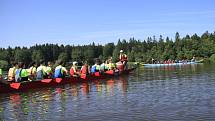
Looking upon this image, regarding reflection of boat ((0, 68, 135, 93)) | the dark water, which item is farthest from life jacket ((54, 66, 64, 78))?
the dark water

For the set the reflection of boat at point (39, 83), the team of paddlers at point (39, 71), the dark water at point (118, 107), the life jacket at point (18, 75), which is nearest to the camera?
the dark water at point (118, 107)

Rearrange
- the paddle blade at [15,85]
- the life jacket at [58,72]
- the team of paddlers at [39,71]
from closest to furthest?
the paddle blade at [15,85]
the team of paddlers at [39,71]
the life jacket at [58,72]

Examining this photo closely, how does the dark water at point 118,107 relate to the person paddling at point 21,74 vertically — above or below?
below

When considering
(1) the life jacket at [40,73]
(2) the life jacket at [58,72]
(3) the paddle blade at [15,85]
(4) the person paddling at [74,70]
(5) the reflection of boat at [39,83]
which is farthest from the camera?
(4) the person paddling at [74,70]

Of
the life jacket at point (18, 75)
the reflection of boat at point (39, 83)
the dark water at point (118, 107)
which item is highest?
the life jacket at point (18, 75)

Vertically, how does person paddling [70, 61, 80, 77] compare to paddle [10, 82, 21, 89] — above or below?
above

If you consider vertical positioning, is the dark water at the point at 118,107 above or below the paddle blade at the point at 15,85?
below

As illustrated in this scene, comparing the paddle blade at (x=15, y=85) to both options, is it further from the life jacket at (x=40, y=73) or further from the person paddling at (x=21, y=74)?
the life jacket at (x=40, y=73)

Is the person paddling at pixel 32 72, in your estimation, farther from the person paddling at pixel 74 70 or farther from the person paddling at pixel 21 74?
the person paddling at pixel 74 70

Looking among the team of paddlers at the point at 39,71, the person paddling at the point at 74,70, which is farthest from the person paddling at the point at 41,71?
the person paddling at the point at 74,70

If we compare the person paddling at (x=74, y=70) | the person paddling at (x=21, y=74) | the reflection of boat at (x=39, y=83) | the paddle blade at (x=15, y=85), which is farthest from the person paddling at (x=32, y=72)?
the person paddling at (x=74, y=70)

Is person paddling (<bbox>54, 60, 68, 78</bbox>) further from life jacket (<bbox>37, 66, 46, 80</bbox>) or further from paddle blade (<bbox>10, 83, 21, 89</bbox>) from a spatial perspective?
paddle blade (<bbox>10, 83, 21, 89</bbox>)

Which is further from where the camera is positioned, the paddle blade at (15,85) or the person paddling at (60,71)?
the person paddling at (60,71)

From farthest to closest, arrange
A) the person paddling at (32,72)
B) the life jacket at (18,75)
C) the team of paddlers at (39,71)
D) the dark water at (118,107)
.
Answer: the person paddling at (32,72)
the team of paddlers at (39,71)
the life jacket at (18,75)
the dark water at (118,107)
